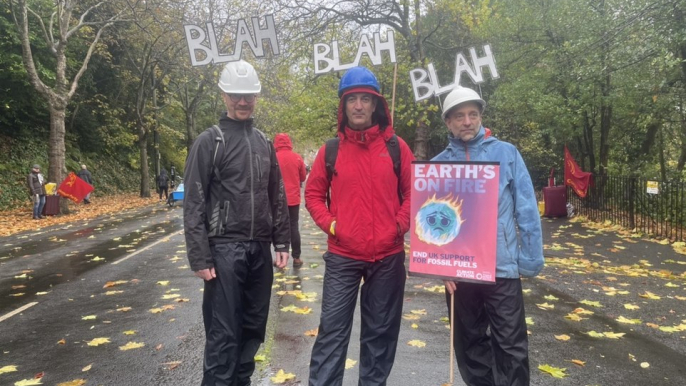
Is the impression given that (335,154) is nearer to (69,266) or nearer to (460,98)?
(460,98)

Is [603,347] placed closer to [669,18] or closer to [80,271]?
[80,271]

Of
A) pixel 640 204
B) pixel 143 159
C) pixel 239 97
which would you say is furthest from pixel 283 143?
pixel 143 159

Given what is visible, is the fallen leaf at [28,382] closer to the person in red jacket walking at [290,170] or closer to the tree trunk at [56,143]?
the person in red jacket walking at [290,170]

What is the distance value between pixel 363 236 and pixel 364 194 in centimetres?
27

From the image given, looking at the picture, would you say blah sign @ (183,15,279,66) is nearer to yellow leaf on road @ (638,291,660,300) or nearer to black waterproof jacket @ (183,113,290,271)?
black waterproof jacket @ (183,113,290,271)

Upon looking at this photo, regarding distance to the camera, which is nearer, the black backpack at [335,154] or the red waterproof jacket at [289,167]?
the black backpack at [335,154]

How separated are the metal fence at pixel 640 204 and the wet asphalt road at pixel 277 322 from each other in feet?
7.95

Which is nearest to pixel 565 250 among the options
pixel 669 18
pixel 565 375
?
pixel 669 18

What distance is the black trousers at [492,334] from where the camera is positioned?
2.88 meters

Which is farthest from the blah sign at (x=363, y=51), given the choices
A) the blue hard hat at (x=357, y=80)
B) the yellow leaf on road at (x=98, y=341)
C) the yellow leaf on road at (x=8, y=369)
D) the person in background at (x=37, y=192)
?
the person in background at (x=37, y=192)

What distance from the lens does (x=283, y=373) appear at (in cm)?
367

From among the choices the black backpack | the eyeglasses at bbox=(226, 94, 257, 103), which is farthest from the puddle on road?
the black backpack

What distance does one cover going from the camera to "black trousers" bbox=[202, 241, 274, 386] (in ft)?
9.82

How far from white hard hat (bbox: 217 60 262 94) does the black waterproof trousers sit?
1.27 meters
